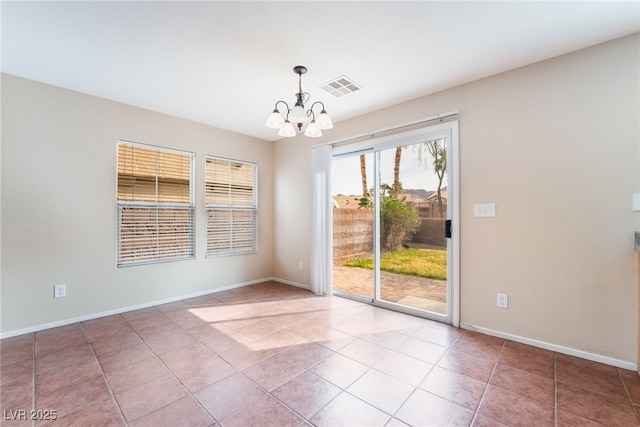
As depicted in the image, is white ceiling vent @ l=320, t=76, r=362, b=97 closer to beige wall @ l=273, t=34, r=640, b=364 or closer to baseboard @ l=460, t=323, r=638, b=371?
beige wall @ l=273, t=34, r=640, b=364

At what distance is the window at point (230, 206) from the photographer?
417 cm

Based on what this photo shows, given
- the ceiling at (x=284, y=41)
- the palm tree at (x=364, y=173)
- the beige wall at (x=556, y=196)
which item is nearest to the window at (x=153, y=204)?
the ceiling at (x=284, y=41)

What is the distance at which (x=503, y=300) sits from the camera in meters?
2.58

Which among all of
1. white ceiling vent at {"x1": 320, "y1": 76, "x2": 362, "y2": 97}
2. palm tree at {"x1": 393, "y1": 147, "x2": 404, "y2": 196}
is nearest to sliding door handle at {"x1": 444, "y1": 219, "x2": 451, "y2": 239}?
palm tree at {"x1": 393, "y1": 147, "x2": 404, "y2": 196}

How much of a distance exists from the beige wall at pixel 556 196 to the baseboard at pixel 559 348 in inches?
1.0

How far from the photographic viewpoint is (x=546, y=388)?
1.83 metres

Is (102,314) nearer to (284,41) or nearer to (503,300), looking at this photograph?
(284,41)

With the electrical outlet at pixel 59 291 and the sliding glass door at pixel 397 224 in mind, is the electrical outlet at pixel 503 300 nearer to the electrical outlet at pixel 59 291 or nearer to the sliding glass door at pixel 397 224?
the sliding glass door at pixel 397 224

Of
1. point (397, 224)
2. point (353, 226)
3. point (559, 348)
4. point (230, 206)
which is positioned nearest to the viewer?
point (559, 348)

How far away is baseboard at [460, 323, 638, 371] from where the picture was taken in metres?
2.06

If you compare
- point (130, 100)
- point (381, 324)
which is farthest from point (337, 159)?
point (130, 100)

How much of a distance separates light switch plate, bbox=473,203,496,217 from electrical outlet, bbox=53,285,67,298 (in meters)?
4.39

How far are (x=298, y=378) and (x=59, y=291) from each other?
279 centimetres

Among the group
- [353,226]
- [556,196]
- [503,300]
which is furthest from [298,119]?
[503,300]
